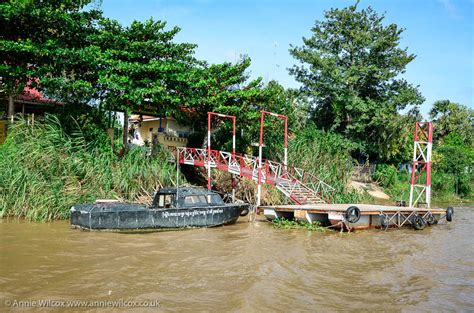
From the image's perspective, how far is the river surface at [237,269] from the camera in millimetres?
8203

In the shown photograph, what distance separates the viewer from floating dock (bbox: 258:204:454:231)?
16641 mm

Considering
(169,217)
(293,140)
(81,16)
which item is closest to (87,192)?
(169,217)

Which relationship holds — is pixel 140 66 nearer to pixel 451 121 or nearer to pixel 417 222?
pixel 417 222

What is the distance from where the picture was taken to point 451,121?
47.2 m

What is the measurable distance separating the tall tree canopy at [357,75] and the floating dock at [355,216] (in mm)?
17149

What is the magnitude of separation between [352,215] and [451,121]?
120 ft

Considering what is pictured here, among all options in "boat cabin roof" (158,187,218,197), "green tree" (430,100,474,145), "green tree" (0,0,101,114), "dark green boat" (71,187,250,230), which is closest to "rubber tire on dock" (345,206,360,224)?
"dark green boat" (71,187,250,230)

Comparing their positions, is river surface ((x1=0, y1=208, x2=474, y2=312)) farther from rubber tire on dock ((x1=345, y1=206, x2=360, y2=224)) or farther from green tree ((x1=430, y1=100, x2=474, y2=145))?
green tree ((x1=430, y1=100, x2=474, y2=145))

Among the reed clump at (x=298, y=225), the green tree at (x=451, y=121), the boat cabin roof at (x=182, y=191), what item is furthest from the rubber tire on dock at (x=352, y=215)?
the green tree at (x=451, y=121)

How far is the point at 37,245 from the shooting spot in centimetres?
1241

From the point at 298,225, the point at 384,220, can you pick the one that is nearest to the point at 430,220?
the point at 384,220

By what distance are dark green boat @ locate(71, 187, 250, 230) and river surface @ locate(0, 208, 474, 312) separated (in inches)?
18.8

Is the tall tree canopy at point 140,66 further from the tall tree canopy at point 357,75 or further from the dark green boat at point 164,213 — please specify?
the tall tree canopy at point 357,75

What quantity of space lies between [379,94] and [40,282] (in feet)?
111
